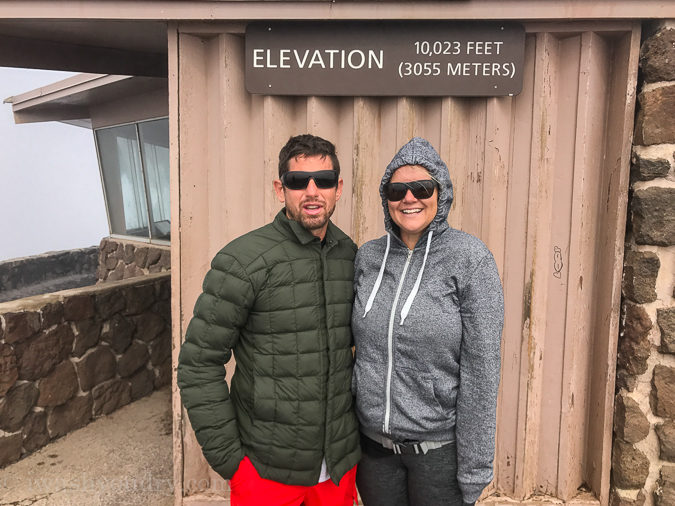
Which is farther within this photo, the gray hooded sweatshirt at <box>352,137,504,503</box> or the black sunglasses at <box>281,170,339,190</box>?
the black sunglasses at <box>281,170,339,190</box>

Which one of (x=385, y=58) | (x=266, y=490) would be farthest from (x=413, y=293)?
(x=385, y=58)

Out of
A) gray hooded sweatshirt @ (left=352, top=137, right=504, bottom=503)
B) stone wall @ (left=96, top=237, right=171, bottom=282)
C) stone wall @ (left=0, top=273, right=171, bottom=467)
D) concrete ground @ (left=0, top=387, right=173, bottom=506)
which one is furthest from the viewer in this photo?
stone wall @ (left=96, top=237, right=171, bottom=282)

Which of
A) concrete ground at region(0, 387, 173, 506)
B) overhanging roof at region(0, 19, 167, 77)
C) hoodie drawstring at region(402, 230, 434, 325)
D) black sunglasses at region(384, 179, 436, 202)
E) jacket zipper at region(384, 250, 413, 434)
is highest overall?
overhanging roof at region(0, 19, 167, 77)

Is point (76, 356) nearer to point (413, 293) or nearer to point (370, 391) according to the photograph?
point (370, 391)

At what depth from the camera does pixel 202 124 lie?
2.77m

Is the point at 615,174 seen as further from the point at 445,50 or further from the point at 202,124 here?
the point at 202,124

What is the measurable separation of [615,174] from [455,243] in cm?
142

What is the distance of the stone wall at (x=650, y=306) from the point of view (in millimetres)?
2432

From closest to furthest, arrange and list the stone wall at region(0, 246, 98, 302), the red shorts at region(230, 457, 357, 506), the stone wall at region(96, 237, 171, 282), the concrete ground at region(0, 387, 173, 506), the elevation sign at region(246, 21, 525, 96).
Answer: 1. the red shorts at region(230, 457, 357, 506)
2. the elevation sign at region(246, 21, 525, 96)
3. the concrete ground at region(0, 387, 173, 506)
4. the stone wall at region(96, 237, 171, 282)
5. the stone wall at region(0, 246, 98, 302)

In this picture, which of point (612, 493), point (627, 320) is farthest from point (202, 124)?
point (612, 493)

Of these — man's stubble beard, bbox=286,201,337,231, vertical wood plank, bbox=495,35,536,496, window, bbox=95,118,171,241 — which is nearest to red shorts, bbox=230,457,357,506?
man's stubble beard, bbox=286,201,337,231

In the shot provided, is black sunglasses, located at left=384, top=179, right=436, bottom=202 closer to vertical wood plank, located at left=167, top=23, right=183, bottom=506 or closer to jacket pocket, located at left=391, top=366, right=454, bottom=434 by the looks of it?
jacket pocket, located at left=391, top=366, right=454, bottom=434

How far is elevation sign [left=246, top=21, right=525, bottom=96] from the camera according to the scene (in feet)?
8.36

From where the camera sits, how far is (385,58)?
2.59 metres
